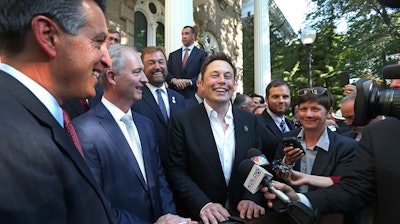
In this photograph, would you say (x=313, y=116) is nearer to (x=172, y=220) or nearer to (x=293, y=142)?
(x=293, y=142)

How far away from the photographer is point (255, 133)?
3.00 metres

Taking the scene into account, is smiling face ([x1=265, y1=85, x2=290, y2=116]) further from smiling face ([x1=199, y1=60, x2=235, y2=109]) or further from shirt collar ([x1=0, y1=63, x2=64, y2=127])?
shirt collar ([x1=0, y1=63, x2=64, y2=127])

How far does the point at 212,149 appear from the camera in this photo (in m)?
2.77

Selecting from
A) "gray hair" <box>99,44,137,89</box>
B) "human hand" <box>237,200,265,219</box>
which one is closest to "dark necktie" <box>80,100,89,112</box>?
"gray hair" <box>99,44,137,89</box>

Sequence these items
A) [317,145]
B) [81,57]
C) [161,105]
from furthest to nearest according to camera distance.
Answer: [161,105] → [317,145] → [81,57]

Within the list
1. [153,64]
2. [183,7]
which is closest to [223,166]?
[153,64]

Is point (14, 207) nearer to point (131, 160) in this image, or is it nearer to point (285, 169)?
point (131, 160)

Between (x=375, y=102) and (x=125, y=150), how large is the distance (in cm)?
157

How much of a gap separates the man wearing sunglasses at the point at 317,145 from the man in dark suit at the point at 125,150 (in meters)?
1.02

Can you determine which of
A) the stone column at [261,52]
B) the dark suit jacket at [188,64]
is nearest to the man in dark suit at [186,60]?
the dark suit jacket at [188,64]

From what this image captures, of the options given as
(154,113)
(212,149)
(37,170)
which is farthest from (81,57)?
(154,113)

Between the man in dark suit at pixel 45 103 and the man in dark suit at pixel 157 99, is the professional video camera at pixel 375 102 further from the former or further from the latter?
the man in dark suit at pixel 157 99

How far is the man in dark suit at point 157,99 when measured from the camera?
11.5 feet

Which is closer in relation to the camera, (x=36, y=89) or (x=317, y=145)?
(x=36, y=89)
